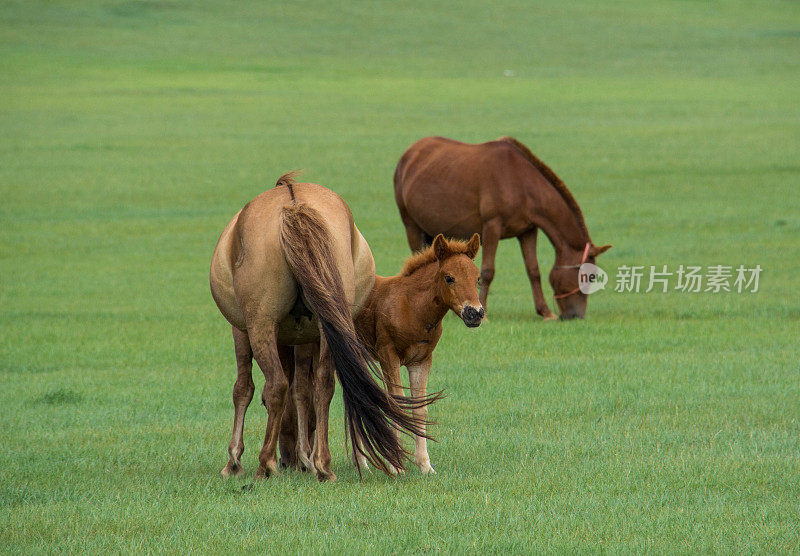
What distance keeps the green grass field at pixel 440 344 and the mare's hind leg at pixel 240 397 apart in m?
0.24

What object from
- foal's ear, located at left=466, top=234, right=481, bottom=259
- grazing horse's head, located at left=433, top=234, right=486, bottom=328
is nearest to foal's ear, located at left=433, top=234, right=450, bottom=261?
grazing horse's head, located at left=433, top=234, right=486, bottom=328

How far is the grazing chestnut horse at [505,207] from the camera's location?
13.8 meters

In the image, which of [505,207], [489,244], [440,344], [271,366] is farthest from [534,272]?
[271,366]

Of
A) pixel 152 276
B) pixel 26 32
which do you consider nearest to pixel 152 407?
pixel 152 276

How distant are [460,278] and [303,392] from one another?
1240 mm

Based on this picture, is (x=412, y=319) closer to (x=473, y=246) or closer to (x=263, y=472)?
(x=473, y=246)

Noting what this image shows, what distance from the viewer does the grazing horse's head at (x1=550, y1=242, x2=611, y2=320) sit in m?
13.6

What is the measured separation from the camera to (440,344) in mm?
12094

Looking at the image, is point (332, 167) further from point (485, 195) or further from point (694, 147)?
point (485, 195)

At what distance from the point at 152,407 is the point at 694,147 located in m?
28.1

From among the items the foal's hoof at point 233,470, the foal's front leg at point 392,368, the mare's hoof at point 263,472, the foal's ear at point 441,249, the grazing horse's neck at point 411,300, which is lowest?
the foal's hoof at point 233,470

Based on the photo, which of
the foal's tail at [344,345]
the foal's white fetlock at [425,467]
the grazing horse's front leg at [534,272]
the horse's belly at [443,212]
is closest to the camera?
the foal's tail at [344,345]

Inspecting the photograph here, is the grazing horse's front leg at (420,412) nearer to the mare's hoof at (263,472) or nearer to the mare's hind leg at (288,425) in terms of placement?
the mare's hind leg at (288,425)

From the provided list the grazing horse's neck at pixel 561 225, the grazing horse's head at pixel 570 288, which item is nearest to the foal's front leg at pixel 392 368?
the grazing horse's head at pixel 570 288
